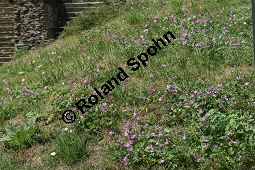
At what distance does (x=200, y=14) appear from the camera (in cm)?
856

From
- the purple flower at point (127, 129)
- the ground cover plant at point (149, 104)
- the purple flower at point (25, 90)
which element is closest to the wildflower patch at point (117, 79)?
the ground cover plant at point (149, 104)

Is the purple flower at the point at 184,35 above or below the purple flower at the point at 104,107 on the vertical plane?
above

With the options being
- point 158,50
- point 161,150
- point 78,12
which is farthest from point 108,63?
point 78,12

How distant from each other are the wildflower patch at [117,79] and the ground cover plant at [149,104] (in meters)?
0.10

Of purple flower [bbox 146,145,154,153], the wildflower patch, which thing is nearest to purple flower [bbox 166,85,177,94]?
the wildflower patch

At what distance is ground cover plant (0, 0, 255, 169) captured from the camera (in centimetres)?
447

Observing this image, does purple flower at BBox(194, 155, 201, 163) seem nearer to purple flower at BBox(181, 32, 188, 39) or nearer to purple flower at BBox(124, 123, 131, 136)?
purple flower at BBox(124, 123, 131, 136)

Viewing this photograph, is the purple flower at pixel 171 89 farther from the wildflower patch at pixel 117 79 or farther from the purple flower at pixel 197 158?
the purple flower at pixel 197 158

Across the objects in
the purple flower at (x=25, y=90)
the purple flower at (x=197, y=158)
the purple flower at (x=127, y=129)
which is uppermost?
the purple flower at (x=197, y=158)

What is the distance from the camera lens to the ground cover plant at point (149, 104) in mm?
4473

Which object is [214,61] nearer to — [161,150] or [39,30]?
[161,150]

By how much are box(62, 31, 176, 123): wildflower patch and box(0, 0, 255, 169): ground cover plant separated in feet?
0.34

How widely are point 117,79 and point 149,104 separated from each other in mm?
1124

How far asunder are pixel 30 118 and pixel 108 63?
1964 mm
